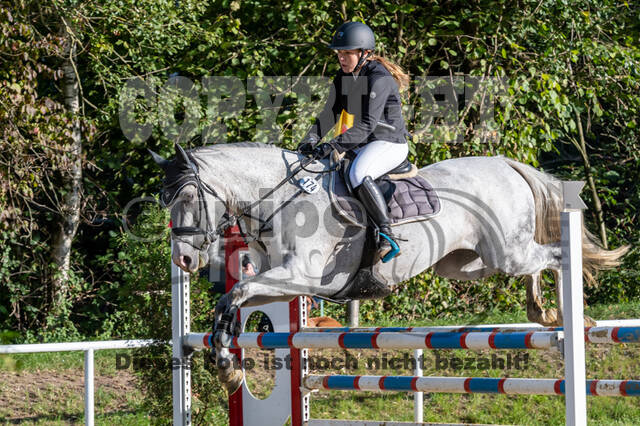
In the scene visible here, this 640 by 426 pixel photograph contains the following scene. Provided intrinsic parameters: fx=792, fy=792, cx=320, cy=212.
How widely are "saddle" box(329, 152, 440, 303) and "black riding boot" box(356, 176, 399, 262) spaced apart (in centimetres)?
6

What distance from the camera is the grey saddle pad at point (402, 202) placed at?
3.91 metres

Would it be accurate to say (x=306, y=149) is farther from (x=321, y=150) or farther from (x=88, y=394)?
(x=88, y=394)

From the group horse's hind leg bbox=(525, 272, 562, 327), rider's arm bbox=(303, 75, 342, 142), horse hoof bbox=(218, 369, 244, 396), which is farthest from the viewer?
horse's hind leg bbox=(525, 272, 562, 327)

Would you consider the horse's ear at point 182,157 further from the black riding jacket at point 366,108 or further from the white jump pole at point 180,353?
the white jump pole at point 180,353

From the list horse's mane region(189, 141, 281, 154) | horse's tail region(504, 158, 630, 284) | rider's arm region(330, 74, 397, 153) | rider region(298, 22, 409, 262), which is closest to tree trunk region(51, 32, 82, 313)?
horse's mane region(189, 141, 281, 154)

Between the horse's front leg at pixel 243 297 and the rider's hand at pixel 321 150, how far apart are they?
0.60 m

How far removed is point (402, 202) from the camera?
4.01 m

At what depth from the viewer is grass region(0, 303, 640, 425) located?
229 inches

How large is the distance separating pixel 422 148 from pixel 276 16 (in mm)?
2189

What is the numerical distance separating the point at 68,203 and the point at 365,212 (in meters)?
5.09

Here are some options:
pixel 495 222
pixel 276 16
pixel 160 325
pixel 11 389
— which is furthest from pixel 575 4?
pixel 11 389

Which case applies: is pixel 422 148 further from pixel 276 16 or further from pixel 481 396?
pixel 481 396

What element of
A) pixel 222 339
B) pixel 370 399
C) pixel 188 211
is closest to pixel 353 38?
pixel 188 211

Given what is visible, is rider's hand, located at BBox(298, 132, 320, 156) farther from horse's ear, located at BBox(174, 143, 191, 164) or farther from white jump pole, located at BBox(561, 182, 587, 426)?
white jump pole, located at BBox(561, 182, 587, 426)
